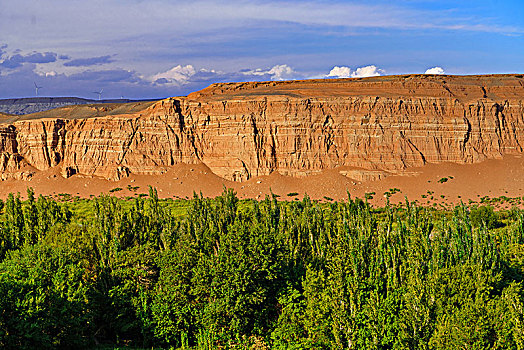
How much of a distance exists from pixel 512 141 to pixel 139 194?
7999cm

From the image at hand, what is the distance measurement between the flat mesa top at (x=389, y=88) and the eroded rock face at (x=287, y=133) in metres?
0.46

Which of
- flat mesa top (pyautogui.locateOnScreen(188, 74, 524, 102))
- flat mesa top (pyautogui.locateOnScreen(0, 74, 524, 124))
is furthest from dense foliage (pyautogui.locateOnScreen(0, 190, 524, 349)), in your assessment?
flat mesa top (pyautogui.locateOnScreen(188, 74, 524, 102))

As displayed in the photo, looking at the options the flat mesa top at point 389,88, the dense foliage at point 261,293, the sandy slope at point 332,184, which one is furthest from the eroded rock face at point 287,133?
the dense foliage at point 261,293

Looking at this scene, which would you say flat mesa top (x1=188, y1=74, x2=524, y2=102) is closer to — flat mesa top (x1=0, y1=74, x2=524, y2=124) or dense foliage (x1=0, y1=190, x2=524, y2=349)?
flat mesa top (x1=0, y1=74, x2=524, y2=124)

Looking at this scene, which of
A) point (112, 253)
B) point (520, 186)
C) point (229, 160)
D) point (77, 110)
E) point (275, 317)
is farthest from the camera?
point (77, 110)

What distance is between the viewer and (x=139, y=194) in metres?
94.2

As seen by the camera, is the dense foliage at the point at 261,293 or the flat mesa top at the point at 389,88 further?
the flat mesa top at the point at 389,88

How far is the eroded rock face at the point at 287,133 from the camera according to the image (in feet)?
327

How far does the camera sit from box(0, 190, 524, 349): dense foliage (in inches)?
1032

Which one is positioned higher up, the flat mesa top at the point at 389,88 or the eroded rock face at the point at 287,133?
the flat mesa top at the point at 389,88

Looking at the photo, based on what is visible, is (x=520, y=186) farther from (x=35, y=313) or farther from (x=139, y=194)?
(x=35, y=313)

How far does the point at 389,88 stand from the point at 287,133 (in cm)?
2803

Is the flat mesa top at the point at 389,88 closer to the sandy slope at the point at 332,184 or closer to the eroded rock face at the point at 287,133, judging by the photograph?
the eroded rock face at the point at 287,133

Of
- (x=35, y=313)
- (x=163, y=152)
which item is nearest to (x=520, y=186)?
(x=163, y=152)
